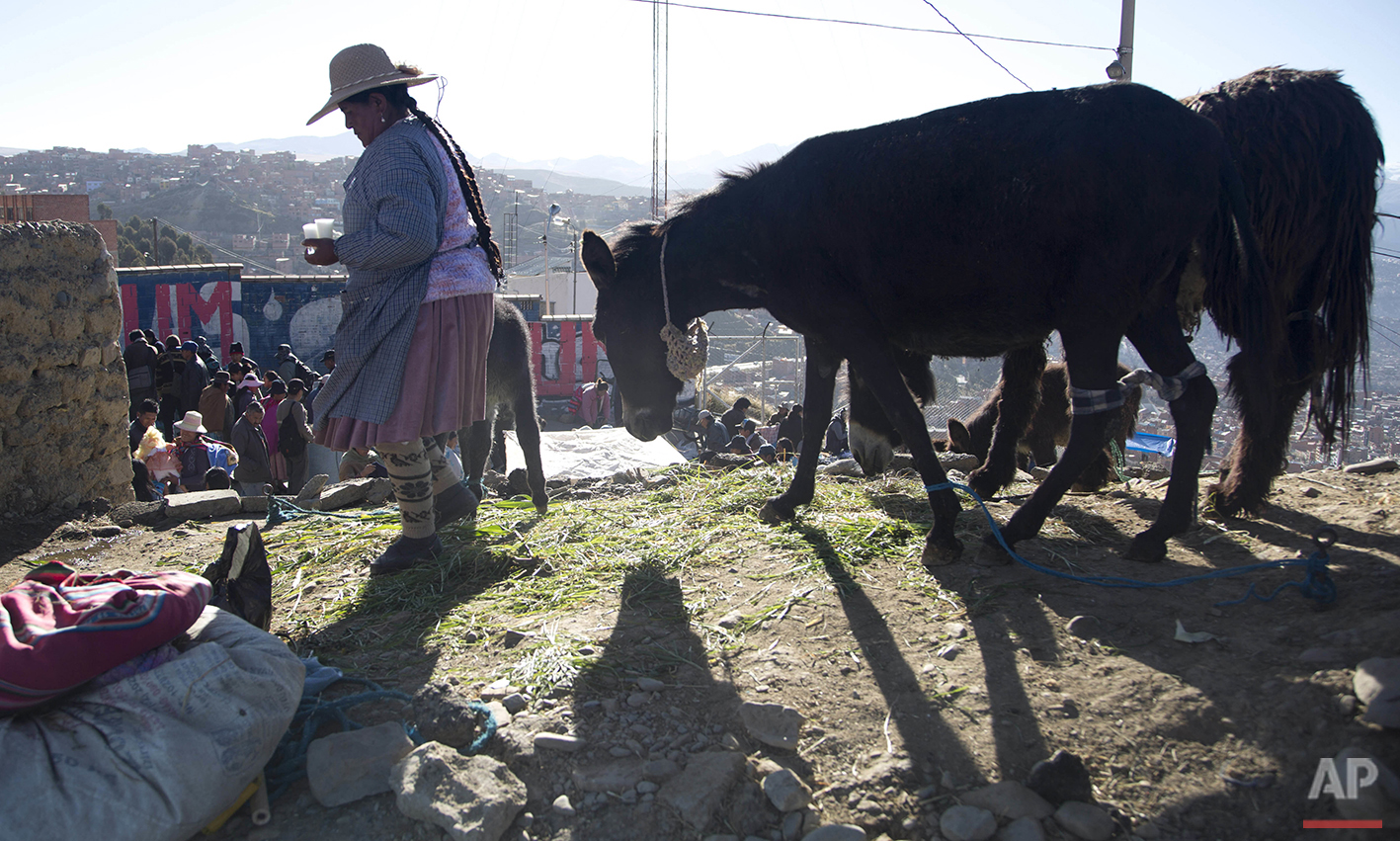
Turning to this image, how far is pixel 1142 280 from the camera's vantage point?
3.07 m

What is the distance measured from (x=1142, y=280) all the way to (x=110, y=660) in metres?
3.53

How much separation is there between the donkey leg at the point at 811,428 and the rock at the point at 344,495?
281 cm

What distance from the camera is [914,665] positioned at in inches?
103

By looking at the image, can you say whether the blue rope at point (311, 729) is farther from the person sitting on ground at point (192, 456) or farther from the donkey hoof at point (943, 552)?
the person sitting on ground at point (192, 456)

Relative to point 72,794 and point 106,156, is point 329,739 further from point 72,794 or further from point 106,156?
point 106,156

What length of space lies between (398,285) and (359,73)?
90cm

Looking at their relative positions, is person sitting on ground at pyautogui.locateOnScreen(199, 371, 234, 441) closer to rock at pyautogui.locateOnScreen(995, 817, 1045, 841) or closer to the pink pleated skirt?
the pink pleated skirt

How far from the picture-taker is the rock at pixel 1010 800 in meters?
1.93

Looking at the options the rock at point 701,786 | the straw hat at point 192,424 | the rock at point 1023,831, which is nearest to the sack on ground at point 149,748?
the rock at point 701,786

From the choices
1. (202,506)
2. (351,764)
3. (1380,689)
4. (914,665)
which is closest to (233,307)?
(202,506)

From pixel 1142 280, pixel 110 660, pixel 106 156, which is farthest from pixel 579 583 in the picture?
pixel 106 156

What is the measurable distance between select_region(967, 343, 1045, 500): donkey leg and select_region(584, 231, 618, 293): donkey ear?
223 centimetres

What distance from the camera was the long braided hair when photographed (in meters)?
3.43

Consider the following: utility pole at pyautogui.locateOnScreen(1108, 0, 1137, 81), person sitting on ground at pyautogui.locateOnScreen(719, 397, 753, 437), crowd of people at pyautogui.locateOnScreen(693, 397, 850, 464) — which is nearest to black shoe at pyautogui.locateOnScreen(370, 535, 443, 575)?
crowd of people at pyautogui.locateOnScreen(693, 397, 850, 464)
